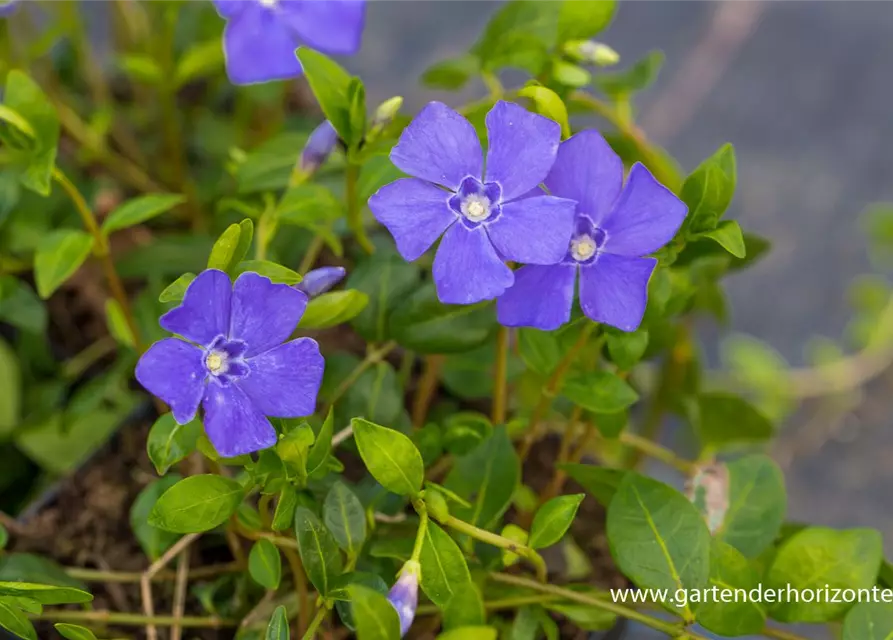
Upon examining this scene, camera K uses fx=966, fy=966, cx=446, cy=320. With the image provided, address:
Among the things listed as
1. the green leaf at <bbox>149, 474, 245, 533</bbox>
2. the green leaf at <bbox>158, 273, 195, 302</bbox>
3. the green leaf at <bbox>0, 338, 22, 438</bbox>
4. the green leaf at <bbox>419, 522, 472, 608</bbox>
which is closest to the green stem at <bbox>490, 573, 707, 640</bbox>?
the green leaf at <bbox>419, 522, 472, 608</bbox>

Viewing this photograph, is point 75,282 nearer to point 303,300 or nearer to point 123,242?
point 123,242

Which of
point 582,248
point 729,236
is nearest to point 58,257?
point 582,248

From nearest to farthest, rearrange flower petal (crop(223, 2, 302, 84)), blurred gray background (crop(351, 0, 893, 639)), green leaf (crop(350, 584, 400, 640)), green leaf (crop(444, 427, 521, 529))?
1. green leaf (crop(350, 584, 400, 640))
2. green leaf (crop(444, 427, 521, 529))
3. flower petal (crop(223, 2, 302, 84))
4. blurred gray background (crop(351, 0, 893, 639))

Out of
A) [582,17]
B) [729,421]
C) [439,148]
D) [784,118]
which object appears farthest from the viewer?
[784,118]

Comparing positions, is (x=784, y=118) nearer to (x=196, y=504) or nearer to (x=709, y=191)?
(x=709, y=191)

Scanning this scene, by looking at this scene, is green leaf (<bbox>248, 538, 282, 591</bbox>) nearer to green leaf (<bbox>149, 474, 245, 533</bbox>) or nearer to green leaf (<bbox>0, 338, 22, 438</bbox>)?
green leaf (<bbox>149, 474, 245, 533</bbox>)

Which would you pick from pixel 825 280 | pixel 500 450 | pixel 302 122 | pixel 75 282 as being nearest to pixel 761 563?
pixel 500 450
